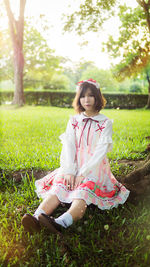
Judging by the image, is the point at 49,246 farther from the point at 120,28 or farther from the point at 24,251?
the point at 120,28

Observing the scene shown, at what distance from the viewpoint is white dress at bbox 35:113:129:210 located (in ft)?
7.29

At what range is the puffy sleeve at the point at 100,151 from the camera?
7.61 ft

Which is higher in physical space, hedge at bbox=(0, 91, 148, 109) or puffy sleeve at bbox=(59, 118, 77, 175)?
hedge at bbox=(0, 91, 148, 109)

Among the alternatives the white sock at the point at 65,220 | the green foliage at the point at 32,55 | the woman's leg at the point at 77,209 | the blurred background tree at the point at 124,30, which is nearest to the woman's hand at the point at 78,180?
the woman's leg at the point at 77,209

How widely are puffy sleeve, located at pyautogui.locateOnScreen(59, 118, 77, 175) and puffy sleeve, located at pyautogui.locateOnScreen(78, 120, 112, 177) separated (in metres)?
0.10

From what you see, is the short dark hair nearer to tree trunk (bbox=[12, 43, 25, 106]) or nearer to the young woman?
the young woman

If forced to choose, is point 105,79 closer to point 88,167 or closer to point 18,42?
point 18,42

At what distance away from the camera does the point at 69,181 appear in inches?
91.1

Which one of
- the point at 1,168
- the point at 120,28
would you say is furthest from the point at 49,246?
the point at 120,28

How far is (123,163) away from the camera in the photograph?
3.50 m

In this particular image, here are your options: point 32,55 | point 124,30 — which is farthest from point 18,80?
point 32,55

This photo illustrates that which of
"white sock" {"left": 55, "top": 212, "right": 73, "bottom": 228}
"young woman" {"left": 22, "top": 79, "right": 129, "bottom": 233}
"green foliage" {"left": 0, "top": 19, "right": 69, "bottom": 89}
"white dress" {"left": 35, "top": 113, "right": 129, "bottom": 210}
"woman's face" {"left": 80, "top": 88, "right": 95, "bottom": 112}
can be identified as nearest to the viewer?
"white sock" {"left": 55, "top": 212, "right": 73, "bottom": 228}

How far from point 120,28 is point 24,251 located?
46.7 ft

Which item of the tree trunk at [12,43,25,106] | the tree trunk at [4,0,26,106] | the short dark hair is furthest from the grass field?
the tree trunk at [4,0,26,106]
